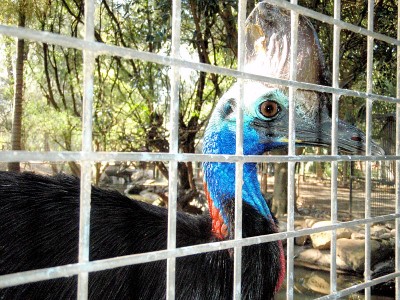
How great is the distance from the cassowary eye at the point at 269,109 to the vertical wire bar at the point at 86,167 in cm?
151

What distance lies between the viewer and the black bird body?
6.17 feet

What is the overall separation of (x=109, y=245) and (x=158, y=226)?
0.26 meters

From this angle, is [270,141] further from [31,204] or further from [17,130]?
[17,130]

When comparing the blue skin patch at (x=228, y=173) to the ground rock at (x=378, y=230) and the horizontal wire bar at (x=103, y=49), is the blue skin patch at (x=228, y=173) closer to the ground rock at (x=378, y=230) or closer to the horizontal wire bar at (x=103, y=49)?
the horizontal wire bar at (x=103, y=49)

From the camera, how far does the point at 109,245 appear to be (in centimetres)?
200

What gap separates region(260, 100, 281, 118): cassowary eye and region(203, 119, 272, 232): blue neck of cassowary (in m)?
0.12

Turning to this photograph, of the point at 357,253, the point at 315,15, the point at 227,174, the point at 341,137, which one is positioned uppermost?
the point at 315,15

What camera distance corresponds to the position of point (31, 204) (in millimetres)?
2061

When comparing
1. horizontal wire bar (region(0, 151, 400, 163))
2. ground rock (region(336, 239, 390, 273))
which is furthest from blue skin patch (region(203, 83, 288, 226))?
ground rock (region(336, 239, 390, 273))

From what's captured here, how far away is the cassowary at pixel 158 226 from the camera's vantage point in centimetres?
190

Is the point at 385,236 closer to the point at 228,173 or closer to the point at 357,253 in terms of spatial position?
the point at 357,253

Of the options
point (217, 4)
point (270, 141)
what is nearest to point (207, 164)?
point (270, 141)

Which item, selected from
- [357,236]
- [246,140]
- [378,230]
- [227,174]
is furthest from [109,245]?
[378,230]

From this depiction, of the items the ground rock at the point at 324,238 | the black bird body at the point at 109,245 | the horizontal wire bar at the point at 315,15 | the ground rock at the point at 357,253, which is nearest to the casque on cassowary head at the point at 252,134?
the black bird body at the point at 109,245
